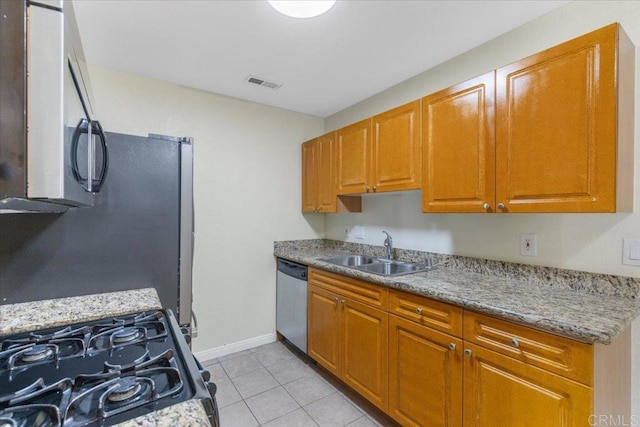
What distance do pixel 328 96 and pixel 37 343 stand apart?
2539 millimetres

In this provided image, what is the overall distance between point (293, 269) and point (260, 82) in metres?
1.64

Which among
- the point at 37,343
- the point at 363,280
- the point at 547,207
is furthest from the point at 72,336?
the point at 547,207

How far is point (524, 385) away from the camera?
3.84 ft

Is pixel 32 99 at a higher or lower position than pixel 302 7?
lower

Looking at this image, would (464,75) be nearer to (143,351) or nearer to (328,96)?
(328,96)

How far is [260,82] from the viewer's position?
2.44 m

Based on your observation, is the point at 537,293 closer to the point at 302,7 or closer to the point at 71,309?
the point at 302,7

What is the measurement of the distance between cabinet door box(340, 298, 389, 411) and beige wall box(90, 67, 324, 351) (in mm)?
1140

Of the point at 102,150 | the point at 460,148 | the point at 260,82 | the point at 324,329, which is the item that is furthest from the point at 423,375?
the point at 260,82

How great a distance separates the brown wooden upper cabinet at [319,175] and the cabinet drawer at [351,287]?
65cm

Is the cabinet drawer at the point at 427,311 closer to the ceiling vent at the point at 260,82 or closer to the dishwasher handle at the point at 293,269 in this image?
the dishwasher handle at the point at 293,269

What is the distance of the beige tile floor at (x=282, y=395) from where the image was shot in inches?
73.4

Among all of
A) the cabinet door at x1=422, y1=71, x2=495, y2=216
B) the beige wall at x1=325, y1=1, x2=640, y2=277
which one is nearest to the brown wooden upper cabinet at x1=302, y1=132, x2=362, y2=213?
the beige wall at x1=325, y1=1, x2=640, y2=277

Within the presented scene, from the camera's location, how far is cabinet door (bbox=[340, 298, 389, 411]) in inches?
70.0
